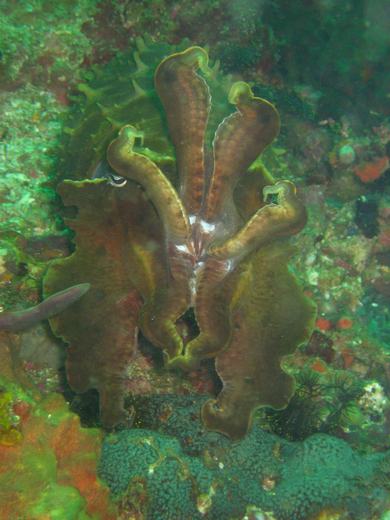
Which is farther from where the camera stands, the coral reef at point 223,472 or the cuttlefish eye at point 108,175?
the coral reef at point 223,472

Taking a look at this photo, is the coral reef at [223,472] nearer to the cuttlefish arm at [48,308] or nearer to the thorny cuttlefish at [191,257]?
the thorny cuttlefish at [191,257]

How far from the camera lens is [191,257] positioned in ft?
9.37

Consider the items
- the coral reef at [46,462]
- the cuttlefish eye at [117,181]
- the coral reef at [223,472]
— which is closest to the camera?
the coral reef at [46,462]

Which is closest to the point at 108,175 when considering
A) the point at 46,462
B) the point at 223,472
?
the point at 46,462

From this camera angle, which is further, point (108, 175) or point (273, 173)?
point (273, 173)

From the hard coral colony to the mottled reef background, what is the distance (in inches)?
22.4

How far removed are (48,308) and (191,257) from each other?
39.8 inches

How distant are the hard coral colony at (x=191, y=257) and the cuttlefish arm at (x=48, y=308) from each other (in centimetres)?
8

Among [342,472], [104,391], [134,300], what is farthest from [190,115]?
[342,472]

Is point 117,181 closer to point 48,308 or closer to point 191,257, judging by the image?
point 191,257

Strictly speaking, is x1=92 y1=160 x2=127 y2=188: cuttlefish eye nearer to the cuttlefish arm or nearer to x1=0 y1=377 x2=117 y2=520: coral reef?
the cuttlefish arm

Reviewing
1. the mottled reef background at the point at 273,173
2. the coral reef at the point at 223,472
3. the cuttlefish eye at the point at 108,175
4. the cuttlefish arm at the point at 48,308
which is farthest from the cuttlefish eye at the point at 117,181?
the coral reef at the point at 223,472

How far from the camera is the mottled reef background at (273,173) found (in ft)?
10.4

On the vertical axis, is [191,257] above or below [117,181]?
below
